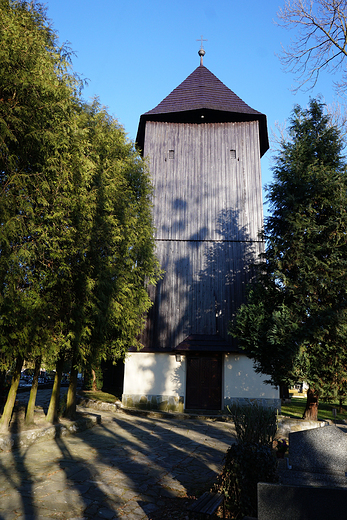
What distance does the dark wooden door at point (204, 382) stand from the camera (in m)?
16.9

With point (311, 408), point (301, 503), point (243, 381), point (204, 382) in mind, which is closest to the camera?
point (301, 503)

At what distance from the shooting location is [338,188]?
485 inches

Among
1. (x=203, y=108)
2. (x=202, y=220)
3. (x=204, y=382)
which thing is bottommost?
(x=204, y=382)

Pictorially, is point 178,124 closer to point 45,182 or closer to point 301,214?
point 301,214

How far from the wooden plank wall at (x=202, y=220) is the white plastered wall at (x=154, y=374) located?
761mm

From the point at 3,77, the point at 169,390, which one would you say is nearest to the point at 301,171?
the point at 3,77

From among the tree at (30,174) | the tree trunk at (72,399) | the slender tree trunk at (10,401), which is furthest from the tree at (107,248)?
the slender tree trunk at (10,401)

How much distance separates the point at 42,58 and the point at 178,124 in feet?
45.5

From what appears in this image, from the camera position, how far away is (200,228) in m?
19.2

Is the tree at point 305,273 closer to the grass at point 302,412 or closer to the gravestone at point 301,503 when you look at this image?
the grass at point 302,412

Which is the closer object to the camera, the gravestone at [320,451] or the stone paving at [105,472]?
the stone paving at [105,472]

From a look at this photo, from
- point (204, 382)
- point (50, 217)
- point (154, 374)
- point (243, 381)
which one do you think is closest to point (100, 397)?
point (154, 374)

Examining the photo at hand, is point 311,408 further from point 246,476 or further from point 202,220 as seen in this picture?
point 202,220

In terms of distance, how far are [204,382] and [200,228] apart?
7.59 meters
